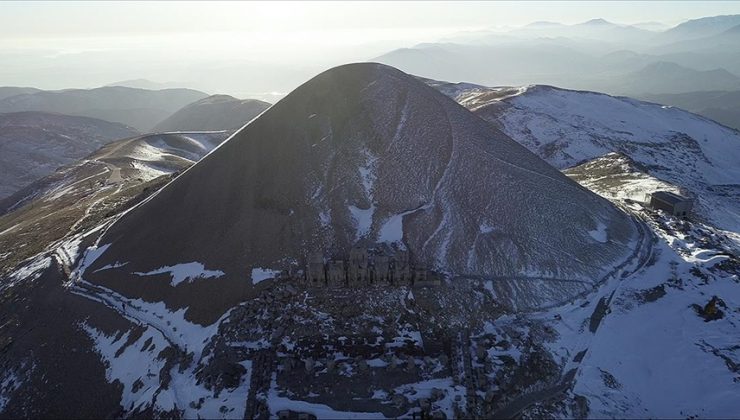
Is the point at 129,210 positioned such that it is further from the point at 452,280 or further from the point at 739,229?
the point at 739,229

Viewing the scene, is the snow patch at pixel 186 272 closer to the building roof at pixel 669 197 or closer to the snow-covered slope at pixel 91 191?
the snow-covered slope at pixel 91 191

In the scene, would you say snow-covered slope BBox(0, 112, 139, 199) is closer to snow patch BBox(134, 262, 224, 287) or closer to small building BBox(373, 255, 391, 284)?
snow patch BBox(134, 262, 224, 287)

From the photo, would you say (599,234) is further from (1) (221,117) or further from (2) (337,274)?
(1) (221,117)

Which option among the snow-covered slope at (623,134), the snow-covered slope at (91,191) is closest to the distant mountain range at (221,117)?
the snow-covered slope at (91,191)

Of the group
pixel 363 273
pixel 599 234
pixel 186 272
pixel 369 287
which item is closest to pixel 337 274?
pixel 363 273

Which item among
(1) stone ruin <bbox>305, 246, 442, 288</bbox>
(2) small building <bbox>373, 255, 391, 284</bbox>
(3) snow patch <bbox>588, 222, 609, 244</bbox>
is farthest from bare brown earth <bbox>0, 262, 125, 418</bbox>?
(3) snow patch <bbox>588, 222, 609, 244</bbox>

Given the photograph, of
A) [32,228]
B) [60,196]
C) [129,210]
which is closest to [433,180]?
[129,210]
